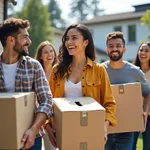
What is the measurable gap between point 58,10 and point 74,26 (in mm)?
58231

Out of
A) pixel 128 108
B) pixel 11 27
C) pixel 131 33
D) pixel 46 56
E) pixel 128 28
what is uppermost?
pixel 128 28

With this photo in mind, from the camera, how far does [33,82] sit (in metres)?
2.44

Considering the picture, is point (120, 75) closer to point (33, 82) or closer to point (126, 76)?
point (126, 76)

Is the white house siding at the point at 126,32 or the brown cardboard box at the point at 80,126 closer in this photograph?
the brown cardboard box at the point at 80,126

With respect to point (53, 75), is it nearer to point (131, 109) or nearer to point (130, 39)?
point (131, 109)

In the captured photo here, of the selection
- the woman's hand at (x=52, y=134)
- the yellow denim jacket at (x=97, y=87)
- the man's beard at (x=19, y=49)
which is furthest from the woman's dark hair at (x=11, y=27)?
the woman's hand at (x=52, y=134)

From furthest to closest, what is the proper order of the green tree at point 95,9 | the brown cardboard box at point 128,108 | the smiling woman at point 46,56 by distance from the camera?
the green tree at point 95,9 → the smiling woman at point 46,56 → the brown cardboard box at point 128,108

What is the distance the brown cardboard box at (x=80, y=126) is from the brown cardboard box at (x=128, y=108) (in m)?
0.85

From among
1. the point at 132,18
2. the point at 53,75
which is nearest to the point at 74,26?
the point at 53,75

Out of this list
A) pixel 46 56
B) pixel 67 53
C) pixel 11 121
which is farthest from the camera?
pixel 46 56

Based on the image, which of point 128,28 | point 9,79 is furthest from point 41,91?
point 128,28

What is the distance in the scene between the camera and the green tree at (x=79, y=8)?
56.0m

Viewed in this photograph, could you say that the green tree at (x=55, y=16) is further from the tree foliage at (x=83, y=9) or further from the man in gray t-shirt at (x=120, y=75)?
the man in gray t-shirt at (x=120, y=75)

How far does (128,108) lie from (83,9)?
54310 mm
